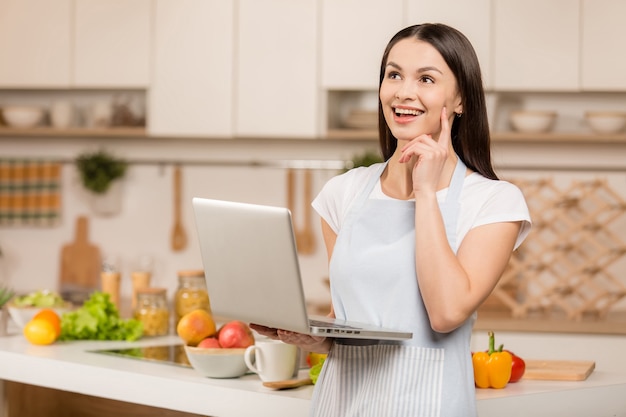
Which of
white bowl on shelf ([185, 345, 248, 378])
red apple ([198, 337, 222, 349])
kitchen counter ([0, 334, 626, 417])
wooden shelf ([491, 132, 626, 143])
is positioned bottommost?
kitchen counter ([0, 334, 626, 417])

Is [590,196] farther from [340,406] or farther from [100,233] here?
[340,406]

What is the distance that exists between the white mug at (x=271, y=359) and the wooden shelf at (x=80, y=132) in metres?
2.40

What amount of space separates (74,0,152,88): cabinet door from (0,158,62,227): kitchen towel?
1.88 ft

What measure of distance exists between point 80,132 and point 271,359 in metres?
2.64

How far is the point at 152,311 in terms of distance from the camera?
9.21ft

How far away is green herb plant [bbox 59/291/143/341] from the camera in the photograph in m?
2.72

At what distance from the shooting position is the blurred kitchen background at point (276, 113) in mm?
3926

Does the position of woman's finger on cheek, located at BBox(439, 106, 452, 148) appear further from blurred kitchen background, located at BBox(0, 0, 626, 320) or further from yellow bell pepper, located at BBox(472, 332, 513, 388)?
blurred kitchen background, located at BBox(0, 0, 626, 320)

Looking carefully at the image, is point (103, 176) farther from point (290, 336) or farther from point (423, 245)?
point (423, 245)

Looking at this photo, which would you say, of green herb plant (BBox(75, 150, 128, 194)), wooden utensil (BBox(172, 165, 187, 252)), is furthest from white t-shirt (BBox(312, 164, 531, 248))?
green herb plant (BBox(75, 150, 128, 194))

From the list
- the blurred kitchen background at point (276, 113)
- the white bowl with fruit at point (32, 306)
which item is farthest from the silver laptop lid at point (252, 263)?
the blurred kitchen background at point (276, 113)

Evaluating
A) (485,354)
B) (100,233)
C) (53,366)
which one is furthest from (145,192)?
(485,354)

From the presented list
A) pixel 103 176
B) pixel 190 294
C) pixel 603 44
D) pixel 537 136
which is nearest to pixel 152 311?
pixel 190 294

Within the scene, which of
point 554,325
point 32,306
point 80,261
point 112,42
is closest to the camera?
point 32,306
